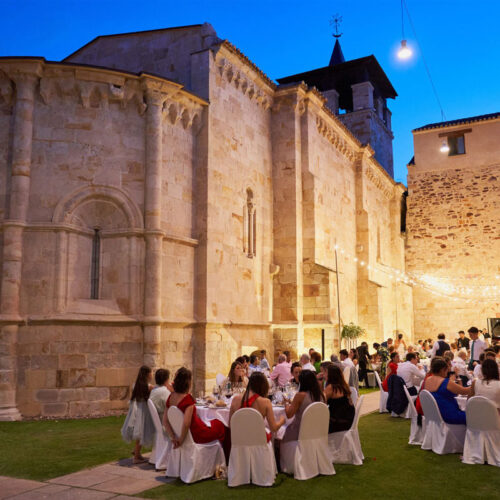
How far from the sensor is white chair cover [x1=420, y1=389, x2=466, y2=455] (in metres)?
7.32

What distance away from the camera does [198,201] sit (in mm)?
13648

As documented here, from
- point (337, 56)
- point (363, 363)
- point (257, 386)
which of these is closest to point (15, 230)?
point (257, 386)

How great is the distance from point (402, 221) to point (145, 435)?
23780 mm

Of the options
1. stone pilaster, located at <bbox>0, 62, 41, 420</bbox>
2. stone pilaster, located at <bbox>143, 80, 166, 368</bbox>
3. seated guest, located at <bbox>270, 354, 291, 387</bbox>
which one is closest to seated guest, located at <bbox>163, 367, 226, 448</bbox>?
seated guest, located at <bbox>270, 354, 291, 387</bbox>

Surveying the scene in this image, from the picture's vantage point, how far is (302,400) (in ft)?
21.1

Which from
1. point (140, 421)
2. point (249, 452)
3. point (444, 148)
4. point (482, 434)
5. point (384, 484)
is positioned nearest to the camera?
point (384, 484)

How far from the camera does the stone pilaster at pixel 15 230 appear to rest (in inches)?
424

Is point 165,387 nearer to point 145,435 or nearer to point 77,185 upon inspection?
point 145,435

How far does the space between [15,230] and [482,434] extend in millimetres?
9152

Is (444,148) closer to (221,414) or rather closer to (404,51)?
(404,51)

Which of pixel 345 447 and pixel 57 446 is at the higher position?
pixel 345 447

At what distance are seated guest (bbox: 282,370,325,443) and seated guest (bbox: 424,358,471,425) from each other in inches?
74.3

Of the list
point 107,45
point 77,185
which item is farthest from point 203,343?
point 107,45

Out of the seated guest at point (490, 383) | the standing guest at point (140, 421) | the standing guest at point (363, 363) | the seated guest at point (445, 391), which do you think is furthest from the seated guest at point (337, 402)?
the standing guest at point (363, 363)
